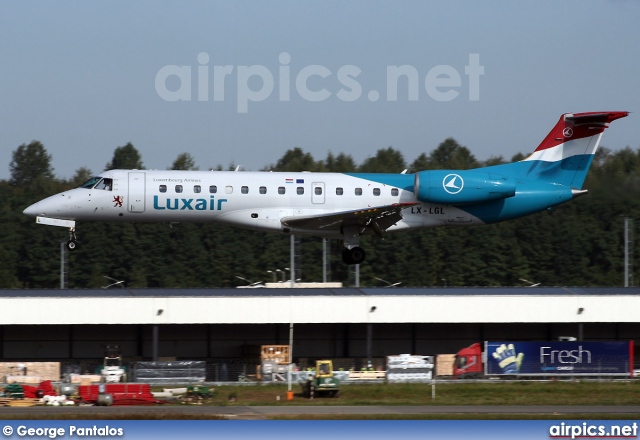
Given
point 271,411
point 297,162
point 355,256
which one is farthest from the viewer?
point 297,162

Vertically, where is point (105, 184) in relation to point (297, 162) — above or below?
below

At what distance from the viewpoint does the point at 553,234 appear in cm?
9419

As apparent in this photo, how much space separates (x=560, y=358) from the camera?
40781 millimetres

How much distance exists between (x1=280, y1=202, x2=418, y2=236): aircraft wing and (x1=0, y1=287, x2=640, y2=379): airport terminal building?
4.50 m

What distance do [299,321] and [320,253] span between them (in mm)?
47835

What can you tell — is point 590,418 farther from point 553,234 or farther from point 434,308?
point 553,234

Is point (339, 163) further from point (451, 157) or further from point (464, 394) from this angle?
point (464, 394)

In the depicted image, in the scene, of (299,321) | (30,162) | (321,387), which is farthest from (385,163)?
(321,387)

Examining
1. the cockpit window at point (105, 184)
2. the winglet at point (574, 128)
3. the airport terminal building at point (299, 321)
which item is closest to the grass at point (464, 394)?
Answer: the airport terminal building at point (299, 321)

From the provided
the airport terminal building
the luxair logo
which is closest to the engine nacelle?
the airport terminal building

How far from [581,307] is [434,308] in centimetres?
620

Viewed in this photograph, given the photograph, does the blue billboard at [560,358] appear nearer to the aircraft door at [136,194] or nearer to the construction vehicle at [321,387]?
the construction vehicle at [321,387]

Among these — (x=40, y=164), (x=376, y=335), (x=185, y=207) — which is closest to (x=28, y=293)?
(x=185, y=207)

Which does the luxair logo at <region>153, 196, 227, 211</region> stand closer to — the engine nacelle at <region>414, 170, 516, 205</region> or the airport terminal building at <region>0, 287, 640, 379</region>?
the airport terminal building at <region>0, 287, 640, 379</region>
